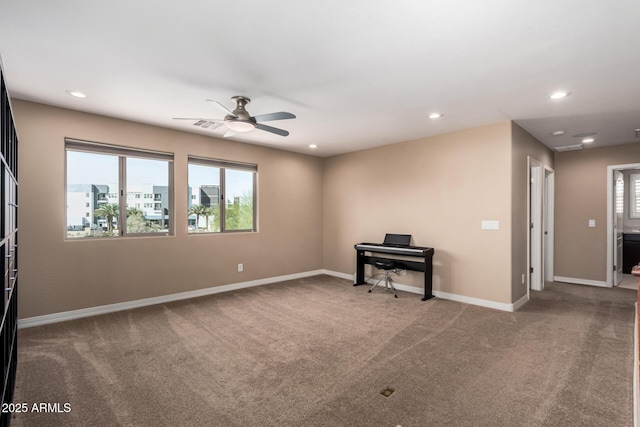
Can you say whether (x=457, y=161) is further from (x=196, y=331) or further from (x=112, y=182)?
(x=112, y=182)

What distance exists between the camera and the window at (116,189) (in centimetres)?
385

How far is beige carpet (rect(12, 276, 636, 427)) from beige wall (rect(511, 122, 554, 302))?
1.47ft

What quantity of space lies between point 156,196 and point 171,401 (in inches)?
123

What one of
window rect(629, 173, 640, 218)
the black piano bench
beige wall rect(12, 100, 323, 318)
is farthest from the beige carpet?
window rect(629, 173, 640, 218)

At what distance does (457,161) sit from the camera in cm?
455

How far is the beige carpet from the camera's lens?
6.53 ft

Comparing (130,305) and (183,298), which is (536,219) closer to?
(183,298)

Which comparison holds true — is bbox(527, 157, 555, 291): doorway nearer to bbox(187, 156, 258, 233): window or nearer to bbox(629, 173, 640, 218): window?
bbox(629, 173, 640, 218): window

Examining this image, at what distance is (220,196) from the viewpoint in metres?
5.19

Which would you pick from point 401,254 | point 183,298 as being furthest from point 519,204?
point 183,298

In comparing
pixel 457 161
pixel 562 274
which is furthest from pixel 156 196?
pixel 562 274

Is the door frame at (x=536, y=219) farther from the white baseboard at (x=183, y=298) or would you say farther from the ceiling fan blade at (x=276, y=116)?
the ceiling fan blade at (x=276, y=116)

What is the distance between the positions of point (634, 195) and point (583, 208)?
2.05 metres

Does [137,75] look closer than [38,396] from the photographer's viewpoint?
No
